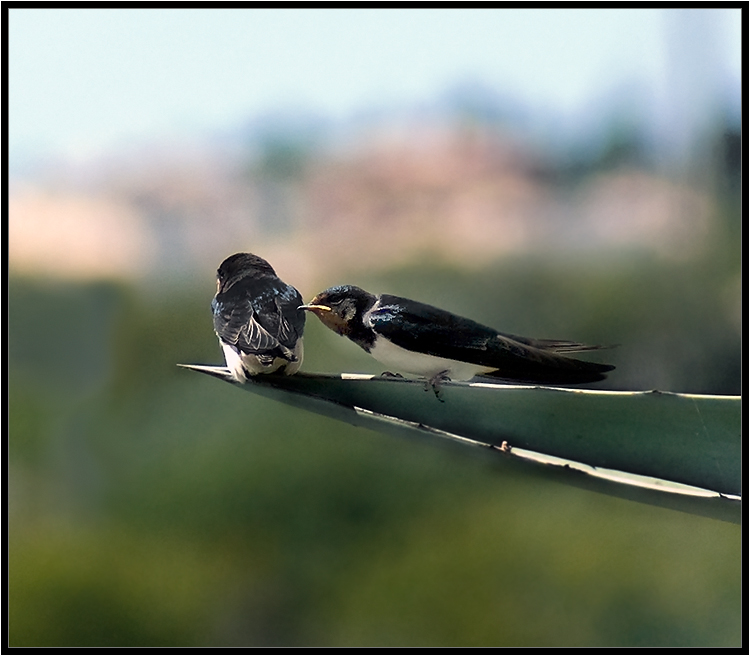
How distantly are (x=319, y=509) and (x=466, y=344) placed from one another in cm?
42

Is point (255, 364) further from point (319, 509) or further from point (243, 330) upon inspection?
point (319, 509)

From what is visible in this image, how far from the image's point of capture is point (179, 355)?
1397mm

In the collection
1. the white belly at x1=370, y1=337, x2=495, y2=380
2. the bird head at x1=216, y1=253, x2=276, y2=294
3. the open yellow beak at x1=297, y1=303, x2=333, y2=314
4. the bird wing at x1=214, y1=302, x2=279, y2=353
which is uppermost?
the bird head at x1=216, y1=253, x2=276, y2=294

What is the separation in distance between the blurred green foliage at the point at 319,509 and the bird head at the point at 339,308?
0.30 feet

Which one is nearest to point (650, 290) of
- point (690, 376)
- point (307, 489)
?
point (690, 376)

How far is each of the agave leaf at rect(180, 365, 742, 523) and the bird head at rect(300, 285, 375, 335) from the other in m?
0.09

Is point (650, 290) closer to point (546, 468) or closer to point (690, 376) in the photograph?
point (690, 376)

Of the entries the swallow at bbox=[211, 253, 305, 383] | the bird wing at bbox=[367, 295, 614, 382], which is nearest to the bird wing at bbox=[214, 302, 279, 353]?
the swallow at bbox=[211, 253, 305, 383]

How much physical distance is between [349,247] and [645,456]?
611 mm

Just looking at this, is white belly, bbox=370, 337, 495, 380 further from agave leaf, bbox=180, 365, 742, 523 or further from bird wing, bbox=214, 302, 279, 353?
bird wing, bbox=214, 302, 279, 353

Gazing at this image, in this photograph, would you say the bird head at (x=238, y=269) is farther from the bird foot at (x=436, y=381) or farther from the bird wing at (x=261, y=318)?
the bird foot at (x=436, y=381)

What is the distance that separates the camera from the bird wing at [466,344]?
1.24m

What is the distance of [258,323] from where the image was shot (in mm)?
1232

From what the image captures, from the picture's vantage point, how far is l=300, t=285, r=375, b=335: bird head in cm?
127
